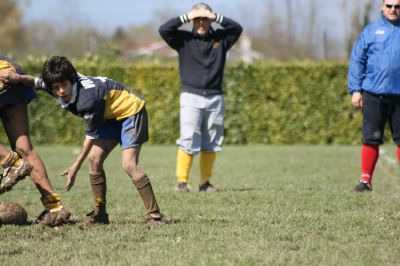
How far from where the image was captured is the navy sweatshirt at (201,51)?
9.58m

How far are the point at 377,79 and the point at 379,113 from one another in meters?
0.41

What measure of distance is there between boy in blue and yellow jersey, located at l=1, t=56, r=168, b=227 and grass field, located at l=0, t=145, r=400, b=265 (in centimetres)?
34

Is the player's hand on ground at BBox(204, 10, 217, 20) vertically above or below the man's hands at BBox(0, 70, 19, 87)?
above

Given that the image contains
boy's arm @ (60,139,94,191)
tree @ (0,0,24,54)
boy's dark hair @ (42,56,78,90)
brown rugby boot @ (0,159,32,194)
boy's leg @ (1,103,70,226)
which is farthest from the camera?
tree @ (0,0,24,54)

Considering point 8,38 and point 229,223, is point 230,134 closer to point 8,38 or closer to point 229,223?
point 229,223

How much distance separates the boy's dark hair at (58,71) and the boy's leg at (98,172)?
0.74m

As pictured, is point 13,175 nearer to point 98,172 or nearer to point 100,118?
point 98,172

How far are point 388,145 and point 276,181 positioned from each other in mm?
9166

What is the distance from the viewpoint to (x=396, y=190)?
29.5ft

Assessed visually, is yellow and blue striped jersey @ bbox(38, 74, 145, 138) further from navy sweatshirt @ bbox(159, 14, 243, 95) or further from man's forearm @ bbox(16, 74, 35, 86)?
navy sweatshirt @ bbox(159, 14, 243, 95)

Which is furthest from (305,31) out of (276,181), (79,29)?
(276,181)

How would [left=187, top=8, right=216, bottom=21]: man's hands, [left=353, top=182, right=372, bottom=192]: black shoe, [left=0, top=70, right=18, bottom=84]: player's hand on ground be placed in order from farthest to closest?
[left=187, top=8, right=216, bottom=21]: man's hands → [left=353, top=182, right=372, bottom=192]: black shoe → [left=0, top=70, right=18, bottom=84]: player's hand on ground

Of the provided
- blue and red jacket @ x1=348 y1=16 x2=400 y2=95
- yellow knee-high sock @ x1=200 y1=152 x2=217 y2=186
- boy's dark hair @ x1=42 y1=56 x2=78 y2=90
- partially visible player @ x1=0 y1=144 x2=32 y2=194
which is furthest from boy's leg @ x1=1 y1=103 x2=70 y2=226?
blue and red jacket @ x1=348 y1=16 x2=400 y2=95

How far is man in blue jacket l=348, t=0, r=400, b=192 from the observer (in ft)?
28.5
